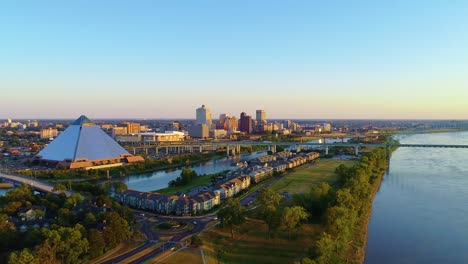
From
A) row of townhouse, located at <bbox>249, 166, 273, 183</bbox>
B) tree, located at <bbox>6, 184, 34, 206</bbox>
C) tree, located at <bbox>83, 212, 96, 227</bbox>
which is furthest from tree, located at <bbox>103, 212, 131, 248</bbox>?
row of townhouse, located at <bbox>249, 166, 273, 183</bbox>

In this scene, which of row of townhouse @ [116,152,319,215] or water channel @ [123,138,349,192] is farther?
water channel @ [123,138,349,192]

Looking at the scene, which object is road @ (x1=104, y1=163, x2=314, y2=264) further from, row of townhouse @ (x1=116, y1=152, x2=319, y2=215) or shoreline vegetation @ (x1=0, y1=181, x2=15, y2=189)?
shoreline vegetation @ (x1=0, y1=181, x2=15, y2=189)

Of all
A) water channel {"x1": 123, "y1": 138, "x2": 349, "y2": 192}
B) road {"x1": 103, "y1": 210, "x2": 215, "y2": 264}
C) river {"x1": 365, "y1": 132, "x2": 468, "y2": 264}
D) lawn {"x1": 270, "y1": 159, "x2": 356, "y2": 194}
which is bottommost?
water channel {"x1": 123, "y1": 138, "x2": 349, "y2": 192}

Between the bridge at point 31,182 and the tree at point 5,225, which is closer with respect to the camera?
the tree at point 5,225

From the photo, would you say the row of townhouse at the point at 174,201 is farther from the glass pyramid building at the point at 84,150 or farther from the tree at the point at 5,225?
the glass pyramid building at the point at 84,150

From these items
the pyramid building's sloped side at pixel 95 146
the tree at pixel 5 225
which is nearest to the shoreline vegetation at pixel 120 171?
the pyramid building's sloped side at pixel 95 146

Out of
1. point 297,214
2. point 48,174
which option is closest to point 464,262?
point 297,214

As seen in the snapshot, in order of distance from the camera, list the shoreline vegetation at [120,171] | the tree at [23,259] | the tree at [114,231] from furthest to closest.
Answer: the shoreline vegetation at [120,171] → the tree at [114,231] → the tree at [23,259]

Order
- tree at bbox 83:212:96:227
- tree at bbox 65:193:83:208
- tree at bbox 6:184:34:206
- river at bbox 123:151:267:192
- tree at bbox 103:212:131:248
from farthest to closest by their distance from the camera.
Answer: river at bbox 123:151:267:192 < tree at bbox 6:184:34:206 < tree at bbox 65:193:83:208 < tree at bbox 83:212:96:227 < tree at bbox 103:212:131:248
